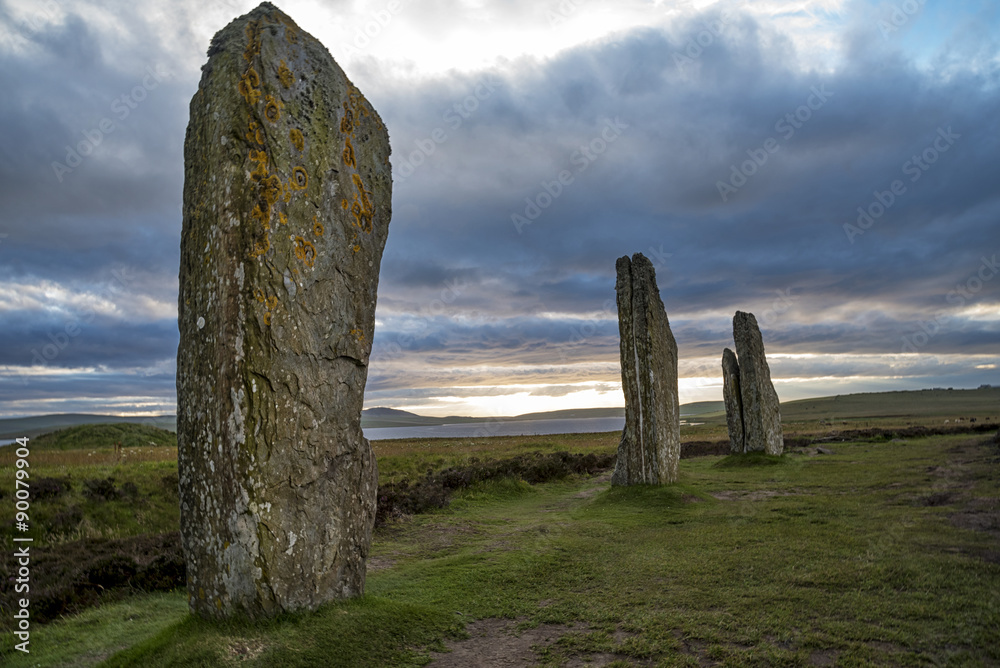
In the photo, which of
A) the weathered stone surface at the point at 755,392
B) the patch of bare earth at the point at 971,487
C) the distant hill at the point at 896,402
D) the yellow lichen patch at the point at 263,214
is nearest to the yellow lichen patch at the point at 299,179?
the yellow lichen patch at the point at 263,214

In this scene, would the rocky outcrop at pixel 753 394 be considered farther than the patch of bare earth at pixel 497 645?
Yes

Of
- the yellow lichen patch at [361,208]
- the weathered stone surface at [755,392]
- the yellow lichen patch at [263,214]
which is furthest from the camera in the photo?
the weathered stone surface at [755,392]

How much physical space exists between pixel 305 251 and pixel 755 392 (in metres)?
20.6

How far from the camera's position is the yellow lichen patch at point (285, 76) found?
19.4 feet

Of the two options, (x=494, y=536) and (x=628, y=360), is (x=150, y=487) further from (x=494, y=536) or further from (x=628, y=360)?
(x=628, y=360)

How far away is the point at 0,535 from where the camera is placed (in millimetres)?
9852

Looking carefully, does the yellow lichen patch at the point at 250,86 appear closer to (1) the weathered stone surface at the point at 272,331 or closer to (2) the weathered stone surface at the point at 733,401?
(1) the weathered stone surface at the point at 272,331

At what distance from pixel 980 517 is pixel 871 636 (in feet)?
22.4

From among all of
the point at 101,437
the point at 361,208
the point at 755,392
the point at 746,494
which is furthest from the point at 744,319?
the point at 101,437

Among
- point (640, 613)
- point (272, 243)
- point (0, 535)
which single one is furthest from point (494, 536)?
point (0, 535)

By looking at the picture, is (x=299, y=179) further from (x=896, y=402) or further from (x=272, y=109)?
(x=896, y=402)

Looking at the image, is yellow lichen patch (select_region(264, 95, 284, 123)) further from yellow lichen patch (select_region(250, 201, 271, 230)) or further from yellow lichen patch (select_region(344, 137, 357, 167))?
yellow lichen patch (select_region(250, 201, 271, 230))

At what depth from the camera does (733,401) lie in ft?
74.9

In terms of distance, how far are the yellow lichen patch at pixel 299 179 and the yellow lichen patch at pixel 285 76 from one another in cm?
95
